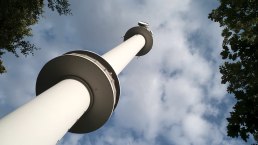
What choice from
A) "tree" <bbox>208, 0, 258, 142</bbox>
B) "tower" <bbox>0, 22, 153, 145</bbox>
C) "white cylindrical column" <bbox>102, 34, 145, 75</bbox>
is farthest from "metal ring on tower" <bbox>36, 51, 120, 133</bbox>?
"tree" <bbox>208, 0, 258, 142</bbox>

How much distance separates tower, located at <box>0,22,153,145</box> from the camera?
1130 cm

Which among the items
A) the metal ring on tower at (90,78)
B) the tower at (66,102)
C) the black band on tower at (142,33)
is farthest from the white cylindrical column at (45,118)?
the black band on tower at (142,33)

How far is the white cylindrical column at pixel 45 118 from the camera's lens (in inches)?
424

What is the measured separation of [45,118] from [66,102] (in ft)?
6.81

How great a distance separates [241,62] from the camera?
35.4ft

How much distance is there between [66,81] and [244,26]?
9.50 m

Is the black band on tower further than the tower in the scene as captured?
Yes

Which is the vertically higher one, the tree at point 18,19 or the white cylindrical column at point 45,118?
the tree at point 18,19

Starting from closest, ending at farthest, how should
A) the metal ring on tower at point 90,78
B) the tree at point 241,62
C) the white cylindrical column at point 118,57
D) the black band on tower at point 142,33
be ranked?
1. the tree at point 241,62
2. the metal ring on tower at point 90,78
3. the white cylindrical column at point 118,57
4. the black band on tower at point 142,33

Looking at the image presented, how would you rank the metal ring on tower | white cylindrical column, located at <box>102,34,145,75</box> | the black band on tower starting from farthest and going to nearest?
the black band on tower
white cylindrical column, located at <box>102,34,145,75</box>
the metal ring on tower

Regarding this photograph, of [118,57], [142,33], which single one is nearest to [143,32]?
[142,33]

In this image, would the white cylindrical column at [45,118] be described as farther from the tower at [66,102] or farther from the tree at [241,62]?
the tree at [241,62]

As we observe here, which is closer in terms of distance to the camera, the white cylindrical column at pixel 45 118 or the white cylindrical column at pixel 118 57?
the white cylindrical column at pixel 45 118

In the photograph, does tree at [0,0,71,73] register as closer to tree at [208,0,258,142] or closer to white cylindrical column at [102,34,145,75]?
white cylindrical column at [102,34,145,75]
